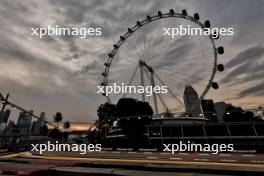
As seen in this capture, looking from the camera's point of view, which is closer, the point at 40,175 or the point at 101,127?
the point at 40,175

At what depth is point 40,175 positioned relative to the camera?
350 inches

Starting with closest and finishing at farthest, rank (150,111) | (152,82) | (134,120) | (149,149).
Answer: (149,149)
(152,82)
(134,120)
(150,111)

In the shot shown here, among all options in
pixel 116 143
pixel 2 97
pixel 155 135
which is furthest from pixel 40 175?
pixel 2 97

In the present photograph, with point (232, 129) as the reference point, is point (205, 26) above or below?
above

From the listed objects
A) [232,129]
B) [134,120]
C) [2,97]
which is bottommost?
[232,129]

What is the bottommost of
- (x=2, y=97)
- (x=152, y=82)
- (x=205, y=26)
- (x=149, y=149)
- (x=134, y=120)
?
(x=149, y=149)

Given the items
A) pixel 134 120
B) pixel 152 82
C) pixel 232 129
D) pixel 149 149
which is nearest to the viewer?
pixel 149 149

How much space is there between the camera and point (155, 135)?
38375 mm

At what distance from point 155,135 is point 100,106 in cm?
4868

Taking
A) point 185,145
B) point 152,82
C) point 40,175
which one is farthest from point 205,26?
point 40,175

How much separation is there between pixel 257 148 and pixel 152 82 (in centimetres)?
3011

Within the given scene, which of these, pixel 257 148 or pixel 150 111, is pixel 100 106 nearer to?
pixel 150 111

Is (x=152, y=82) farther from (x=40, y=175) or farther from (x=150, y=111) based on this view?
(x=40, y=175)

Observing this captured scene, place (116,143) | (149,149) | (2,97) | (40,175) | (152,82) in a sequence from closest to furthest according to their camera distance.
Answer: (40,175) → (149,149) → (116,143) → (2,97) → (152,82)
